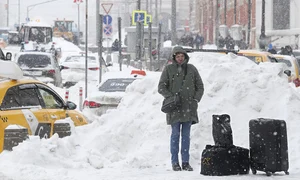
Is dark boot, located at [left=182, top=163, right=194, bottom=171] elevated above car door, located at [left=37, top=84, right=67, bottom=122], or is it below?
below

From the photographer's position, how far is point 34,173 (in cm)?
895

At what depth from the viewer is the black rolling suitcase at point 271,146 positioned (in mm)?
9500

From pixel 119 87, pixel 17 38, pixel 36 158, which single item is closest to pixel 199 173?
pixel 36 158

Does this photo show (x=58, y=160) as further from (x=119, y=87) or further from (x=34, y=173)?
(x=119, y=87)

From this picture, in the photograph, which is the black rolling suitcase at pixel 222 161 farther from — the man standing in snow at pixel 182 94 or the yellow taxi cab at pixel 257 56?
the yellow taxi cab at pixel 257 56

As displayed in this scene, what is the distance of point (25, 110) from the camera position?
10.7 m

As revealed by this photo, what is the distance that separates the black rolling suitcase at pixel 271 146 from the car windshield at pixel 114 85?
306 inches

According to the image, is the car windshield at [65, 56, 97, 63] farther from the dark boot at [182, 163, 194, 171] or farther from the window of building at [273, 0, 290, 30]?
the window of building at [273, 0, 290, 30]

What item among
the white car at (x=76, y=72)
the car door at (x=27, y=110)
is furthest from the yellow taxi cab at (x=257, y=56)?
the car door at (x=27, y=110)

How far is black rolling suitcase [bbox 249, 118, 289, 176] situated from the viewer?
9.50m

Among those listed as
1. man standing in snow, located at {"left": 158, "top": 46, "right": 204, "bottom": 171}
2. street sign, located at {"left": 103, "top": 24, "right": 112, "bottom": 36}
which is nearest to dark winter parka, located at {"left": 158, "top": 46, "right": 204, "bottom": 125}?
man standing in snow, located at {"left": 158, "top": 46, "right": 204, "bottom": 171}

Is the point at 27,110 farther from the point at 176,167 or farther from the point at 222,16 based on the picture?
the point at 222,16

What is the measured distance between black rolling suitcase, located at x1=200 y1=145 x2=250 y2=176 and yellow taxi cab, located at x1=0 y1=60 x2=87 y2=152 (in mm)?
2304

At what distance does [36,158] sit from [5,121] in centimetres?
A: 83
